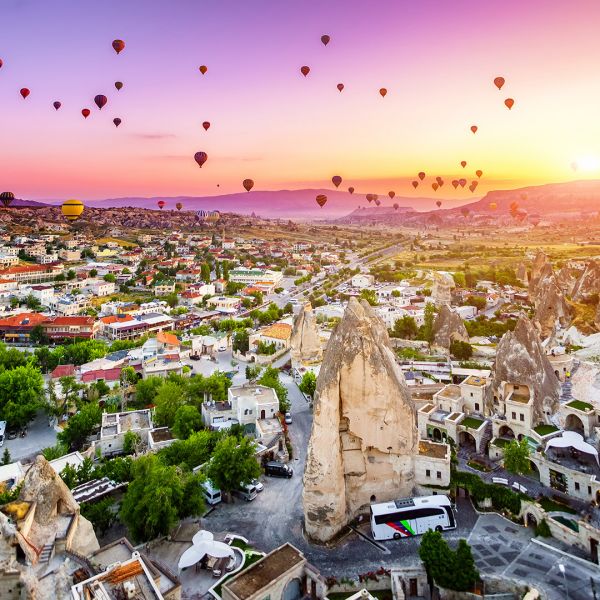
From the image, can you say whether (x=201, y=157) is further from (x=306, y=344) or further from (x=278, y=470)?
(x=278, y=470)

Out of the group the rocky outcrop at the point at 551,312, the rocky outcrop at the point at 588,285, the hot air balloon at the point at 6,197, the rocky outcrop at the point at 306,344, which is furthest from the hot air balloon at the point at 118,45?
the rocky outcrop at the point at 588,285

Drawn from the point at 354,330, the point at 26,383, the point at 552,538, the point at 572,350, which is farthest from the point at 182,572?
the point at 572,350

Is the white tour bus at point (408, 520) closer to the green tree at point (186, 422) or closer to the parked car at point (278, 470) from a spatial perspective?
the parked car at point (278, 470)

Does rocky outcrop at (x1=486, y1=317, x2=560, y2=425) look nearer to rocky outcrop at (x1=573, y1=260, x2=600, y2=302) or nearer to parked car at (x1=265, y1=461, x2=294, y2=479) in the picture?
parked car at (x1=265, y1=461, x2=294, y2=479)

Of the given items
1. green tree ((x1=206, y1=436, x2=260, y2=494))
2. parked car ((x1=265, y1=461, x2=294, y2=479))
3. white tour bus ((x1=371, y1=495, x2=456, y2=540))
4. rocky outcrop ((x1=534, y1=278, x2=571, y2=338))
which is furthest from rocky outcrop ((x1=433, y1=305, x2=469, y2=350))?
green tree ((x1=206, y1=436, x2=260, y2=494))

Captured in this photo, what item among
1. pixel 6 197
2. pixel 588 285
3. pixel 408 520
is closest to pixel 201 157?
pixel 6 197
